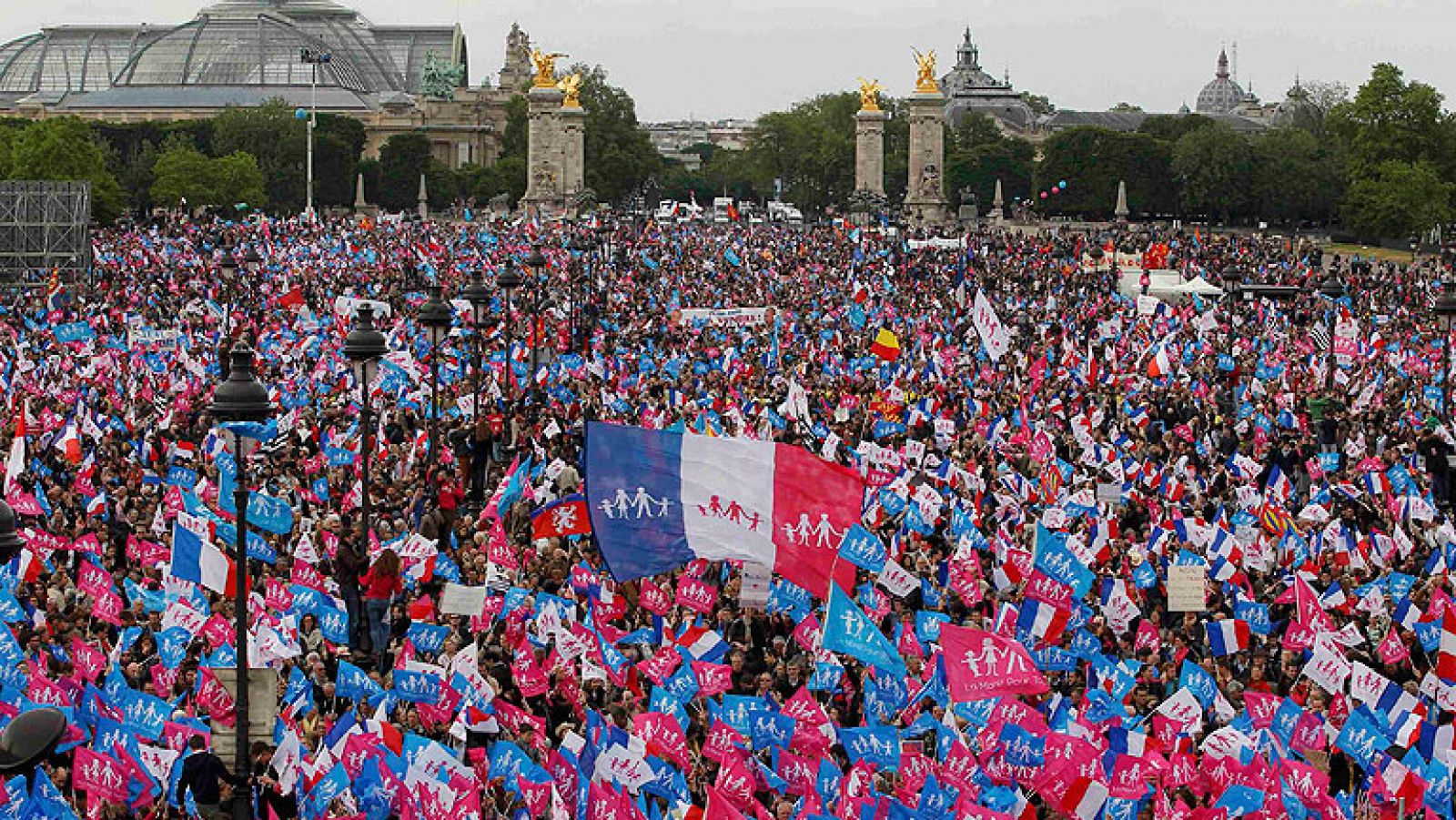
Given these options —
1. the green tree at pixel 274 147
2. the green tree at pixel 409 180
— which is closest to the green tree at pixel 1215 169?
the green tree at pixel 409 180

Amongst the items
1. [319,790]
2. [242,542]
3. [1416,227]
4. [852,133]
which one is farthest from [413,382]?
[852,133]

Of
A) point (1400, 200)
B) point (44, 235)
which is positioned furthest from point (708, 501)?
point (1400, 200)

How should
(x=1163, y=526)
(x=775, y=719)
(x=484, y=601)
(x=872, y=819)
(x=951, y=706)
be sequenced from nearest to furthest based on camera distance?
(x=872, y=819)
(x=775, y=719)
(x=951, y=706)
(x=484, y=601)
(x=1163, y=526)

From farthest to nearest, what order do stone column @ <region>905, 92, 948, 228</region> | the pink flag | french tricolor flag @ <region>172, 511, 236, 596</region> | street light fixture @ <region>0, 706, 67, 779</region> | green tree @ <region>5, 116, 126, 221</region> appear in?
stone column @ <region>905, 92, 948, 228</region>
green tree @ <region>5, 116, 126, 221</region>
french tricolor flag @ <region>172, 511, 236, 596</region>
the pink flag
street light fixture @ <region>0, 706, 67, 779</region>

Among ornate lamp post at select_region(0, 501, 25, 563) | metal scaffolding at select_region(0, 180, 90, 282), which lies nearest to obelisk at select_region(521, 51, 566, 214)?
metal scaffolding at select_region(0, 180, 90, 282)

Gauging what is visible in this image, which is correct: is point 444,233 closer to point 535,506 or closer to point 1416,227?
point 1416,227

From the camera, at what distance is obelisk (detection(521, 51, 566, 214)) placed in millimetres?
109875

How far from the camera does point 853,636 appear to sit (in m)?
14.3

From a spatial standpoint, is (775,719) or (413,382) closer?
(775,719)

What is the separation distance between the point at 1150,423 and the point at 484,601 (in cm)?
1447

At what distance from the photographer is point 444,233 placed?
82.6 metres

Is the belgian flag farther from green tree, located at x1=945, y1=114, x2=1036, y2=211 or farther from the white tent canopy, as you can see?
green tree, located at x1=945, y1=114, x2=1036, y2=211

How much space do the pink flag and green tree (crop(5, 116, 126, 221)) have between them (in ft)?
261

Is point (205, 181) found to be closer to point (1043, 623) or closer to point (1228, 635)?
point (1228, 635)
